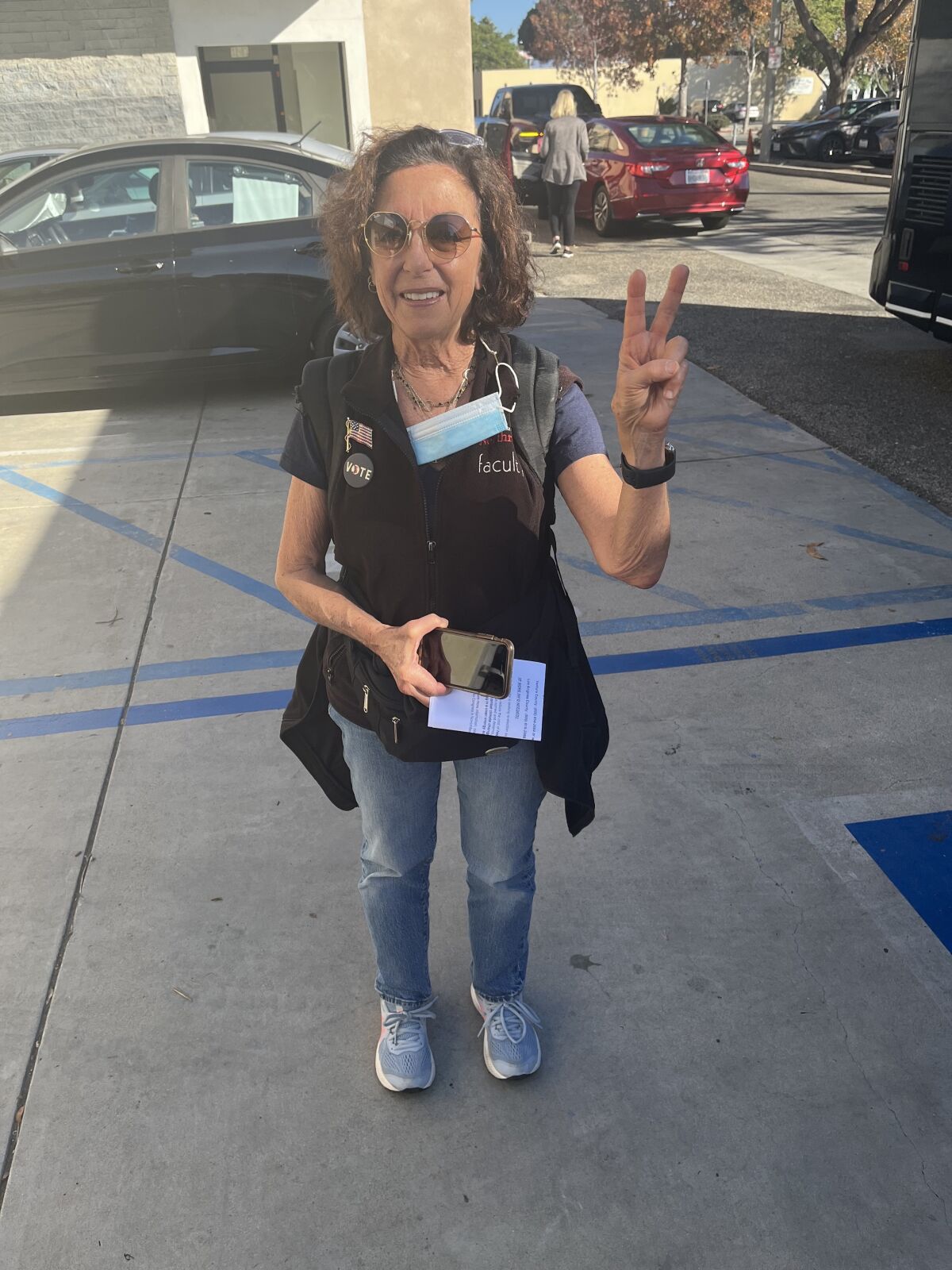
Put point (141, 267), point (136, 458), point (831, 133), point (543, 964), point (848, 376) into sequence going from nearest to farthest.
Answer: point (543, 964) < point (136, 458) < point (141, 267) < point (848, 376) < point (831, 133)

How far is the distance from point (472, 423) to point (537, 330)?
8.00 m

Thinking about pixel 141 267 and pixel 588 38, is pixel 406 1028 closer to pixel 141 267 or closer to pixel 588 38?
pixel 141 267

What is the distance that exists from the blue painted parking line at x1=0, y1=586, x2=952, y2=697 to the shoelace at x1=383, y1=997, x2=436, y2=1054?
195 cm

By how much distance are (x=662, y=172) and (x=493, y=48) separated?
333ft

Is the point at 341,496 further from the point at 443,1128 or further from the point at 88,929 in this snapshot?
the point at 88,929

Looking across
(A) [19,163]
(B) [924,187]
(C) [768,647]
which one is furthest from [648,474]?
(A) [19,163]

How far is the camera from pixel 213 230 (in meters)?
7.29

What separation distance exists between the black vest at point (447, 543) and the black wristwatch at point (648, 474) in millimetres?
253

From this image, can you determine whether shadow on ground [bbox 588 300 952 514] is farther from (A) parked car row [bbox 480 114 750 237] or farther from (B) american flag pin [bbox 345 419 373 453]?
(A) parked car row [bbox 480 114 750 237]

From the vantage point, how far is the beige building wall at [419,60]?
16.2 m

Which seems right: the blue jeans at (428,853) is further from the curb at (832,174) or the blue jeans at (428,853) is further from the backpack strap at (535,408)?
the curb at (832,174)

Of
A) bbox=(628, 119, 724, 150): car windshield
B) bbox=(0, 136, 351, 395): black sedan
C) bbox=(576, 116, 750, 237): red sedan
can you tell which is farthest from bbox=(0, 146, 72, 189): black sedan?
bbox=(628, 119, 724, 150): car windshield

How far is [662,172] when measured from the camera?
46.8ft

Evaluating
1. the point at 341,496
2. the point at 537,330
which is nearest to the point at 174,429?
the point at 537,330
